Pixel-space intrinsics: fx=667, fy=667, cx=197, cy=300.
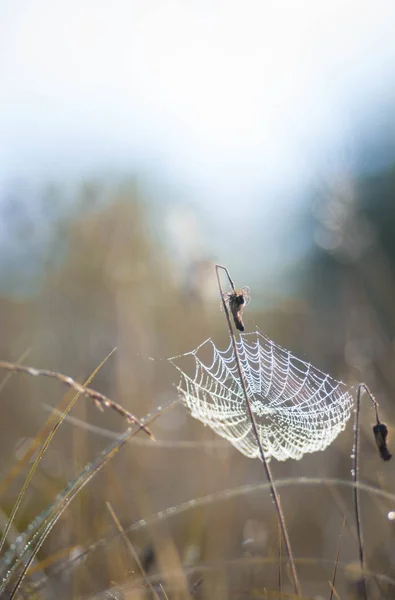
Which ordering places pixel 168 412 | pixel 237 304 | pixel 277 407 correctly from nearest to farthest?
pixel 237 304
pixel 277 407
pixel 168 412

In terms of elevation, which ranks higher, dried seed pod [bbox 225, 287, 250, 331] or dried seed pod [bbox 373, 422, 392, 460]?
dried seed pod [bbox 225, 287, 250, 331]

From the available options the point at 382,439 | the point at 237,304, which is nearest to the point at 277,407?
the point at 382,439

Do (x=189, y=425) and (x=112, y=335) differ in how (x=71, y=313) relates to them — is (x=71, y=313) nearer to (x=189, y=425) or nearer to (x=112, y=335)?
(x=112, y=335)

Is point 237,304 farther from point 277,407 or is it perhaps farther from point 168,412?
point 168,412

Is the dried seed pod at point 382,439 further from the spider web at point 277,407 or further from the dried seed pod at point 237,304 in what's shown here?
the spider web at point 277,407

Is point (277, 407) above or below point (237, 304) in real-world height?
above

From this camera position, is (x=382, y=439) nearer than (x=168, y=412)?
Yes

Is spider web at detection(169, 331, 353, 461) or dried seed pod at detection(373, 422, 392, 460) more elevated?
spider web at detection(169, 331, 353, 461)

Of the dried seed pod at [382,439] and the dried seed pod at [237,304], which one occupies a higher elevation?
the dried seed pod at [237,304]

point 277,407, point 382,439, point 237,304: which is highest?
point 277,407

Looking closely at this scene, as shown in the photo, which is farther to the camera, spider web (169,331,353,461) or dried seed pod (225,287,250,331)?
spider web (169,331,353,461)

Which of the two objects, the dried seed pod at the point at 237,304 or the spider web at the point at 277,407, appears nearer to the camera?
the dried seed pod at the point at 237,304

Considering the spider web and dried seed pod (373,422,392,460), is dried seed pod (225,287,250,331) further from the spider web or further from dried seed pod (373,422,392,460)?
the spider web
